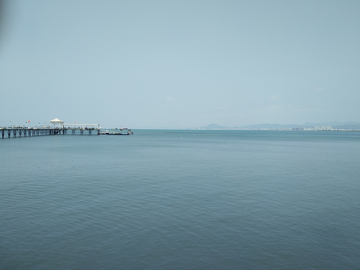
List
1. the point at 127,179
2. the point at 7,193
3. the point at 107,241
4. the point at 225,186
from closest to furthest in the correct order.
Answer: the point at 107,241 → the point at 7,193 → the point at 225,186 → the point at 127,179

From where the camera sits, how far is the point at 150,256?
11.9 m

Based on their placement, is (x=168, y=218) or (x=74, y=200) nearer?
(x=168, y=218)

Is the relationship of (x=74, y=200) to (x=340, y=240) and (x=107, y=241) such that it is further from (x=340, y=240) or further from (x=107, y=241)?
(x=340, y=240)

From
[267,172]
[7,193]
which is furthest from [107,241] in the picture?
[267,172]

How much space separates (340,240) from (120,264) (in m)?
11.6

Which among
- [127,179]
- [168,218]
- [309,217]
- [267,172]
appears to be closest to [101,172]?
[127,179]

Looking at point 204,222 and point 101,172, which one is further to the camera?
point 101,172

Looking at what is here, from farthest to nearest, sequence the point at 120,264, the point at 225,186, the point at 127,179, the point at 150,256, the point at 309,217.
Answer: the point at 127,179 < the point at 225,186 < the point at 309,217 < the point at 150,256 < the point at 120,264

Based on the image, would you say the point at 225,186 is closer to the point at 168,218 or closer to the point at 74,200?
the point at 168,218

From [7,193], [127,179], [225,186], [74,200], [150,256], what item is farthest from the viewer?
[127,179]

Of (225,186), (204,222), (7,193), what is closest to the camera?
(204,222)

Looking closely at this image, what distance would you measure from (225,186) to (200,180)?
3811 millimetres

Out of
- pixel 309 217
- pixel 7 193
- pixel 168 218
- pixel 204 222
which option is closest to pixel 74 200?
pixel 7 193

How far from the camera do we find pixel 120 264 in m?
11.2
